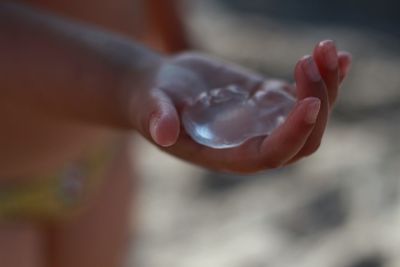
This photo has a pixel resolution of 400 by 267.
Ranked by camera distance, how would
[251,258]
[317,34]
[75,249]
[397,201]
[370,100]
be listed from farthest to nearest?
[317,34] < [370,100] < [397,201] < [251,258] < [75,249]

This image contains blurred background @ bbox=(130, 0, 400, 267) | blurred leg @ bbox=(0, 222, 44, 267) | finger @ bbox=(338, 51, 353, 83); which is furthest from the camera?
blurred background @ bbox=(130, 0, 400, 267)

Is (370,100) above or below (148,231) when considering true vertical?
above

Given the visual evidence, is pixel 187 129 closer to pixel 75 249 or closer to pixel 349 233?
pixel 75 249

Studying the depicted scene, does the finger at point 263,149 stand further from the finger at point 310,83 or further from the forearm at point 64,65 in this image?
the forearm at point 64,65

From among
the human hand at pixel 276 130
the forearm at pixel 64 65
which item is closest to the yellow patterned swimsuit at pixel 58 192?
the forearm at pixel 64 65

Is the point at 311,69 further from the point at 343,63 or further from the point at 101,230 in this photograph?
the point at 101,230

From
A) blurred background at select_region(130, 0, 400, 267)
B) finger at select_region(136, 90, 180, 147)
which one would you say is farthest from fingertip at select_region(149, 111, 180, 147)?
blurred background at select_region(130, 0, 400, 267)

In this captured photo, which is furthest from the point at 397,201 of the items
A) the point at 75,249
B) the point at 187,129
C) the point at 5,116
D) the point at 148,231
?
the point at 187,129

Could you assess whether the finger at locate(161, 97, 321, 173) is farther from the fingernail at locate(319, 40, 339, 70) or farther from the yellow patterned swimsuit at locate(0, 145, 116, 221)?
the yellow patterned swimsuit at locate(0, 145, 116, 221)

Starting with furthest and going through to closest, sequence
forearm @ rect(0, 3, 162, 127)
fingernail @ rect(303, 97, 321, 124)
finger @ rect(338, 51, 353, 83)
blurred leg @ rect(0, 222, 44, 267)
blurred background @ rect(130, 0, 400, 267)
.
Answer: blurred background @ rect(130, 0, 400, 267)
blurred leg @ rect(0, 222, 44, 267)
forearm @ rect(0, 3, 162, 127)
finger @ rect(338, 51, 353, 83)
fingernail @ rect(303, 97, 321, 124)
